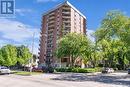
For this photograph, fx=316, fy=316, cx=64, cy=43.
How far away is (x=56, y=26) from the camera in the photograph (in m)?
139

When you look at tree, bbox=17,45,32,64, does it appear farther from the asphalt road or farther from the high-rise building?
the asphalt road

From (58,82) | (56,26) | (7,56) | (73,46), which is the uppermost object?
(56,26)

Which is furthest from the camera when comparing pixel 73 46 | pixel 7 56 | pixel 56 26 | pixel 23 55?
pixel 56 26

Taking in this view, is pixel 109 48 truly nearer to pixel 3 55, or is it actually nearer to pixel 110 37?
pixel 110 37

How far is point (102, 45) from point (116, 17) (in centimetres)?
2100

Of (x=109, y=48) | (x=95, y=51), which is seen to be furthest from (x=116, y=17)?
(x=95, y=51)

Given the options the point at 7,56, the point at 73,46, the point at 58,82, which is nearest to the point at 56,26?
the point at 7,56

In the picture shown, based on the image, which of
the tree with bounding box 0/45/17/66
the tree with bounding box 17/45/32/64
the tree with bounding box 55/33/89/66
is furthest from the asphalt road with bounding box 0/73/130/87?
the tree with bounding box 17/45/32/64

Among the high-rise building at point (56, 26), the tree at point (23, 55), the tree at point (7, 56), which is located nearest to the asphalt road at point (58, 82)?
the tree at point (7, 56)

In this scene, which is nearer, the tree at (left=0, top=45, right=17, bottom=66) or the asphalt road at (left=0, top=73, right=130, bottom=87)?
the asphalt road at (left=0, top=73, right=130, bottom=87)

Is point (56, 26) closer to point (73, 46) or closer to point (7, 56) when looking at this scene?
point (7, 56)

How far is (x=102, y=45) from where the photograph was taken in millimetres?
80375

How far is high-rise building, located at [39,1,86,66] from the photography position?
449 feet

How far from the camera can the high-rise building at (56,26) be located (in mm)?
137000
